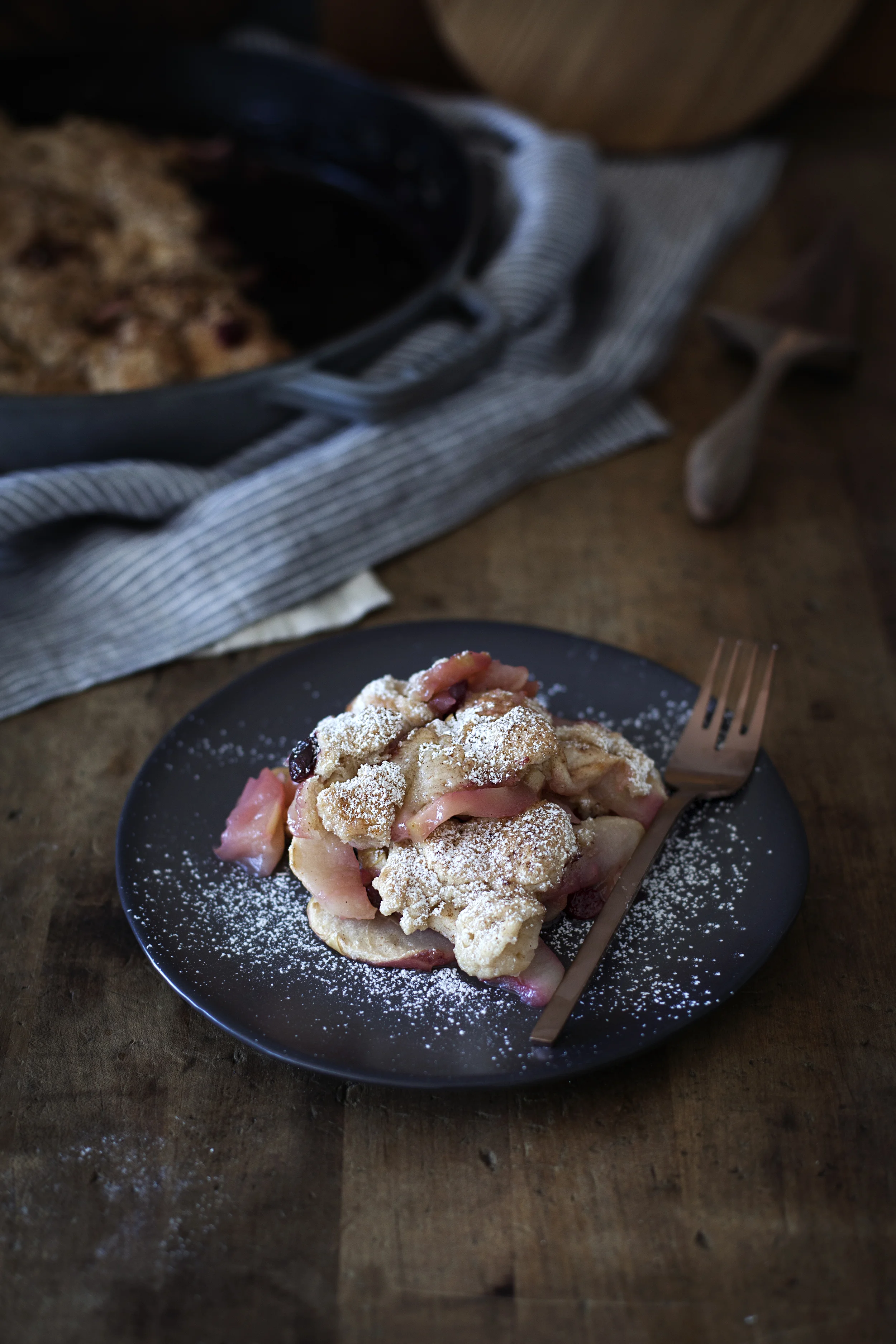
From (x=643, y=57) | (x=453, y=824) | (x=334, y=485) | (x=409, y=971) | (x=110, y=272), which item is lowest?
(x=110, y=272)

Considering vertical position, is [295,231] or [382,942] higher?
[382,942]

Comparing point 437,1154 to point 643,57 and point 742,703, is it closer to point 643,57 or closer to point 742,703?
point 742,703

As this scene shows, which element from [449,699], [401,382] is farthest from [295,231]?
[449,699]

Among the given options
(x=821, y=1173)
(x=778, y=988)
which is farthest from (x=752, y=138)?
(x=821, y=1173)

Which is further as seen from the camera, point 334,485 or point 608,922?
point 334,485

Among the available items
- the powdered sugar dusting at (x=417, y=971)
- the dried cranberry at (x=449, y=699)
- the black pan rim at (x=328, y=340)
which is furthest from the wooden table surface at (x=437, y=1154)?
the black pan rim at (x=328, y=340)
